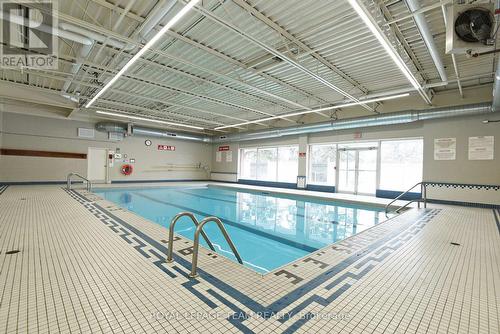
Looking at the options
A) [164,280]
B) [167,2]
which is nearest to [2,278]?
[164,280]

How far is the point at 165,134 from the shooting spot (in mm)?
11875

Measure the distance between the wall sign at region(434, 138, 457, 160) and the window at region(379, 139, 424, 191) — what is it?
570 millimetres

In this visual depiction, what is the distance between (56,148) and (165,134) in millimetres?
4479

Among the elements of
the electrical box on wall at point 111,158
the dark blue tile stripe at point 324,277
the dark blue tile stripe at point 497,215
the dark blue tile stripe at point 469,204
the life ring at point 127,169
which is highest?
the electrical box on wall at point 111,158

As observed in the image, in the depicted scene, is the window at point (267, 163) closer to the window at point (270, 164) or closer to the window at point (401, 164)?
the window at point (270, 164)

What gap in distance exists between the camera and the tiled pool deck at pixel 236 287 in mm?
1432

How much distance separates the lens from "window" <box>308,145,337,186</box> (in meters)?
9.58

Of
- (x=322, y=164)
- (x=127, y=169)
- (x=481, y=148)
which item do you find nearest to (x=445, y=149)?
(x=481, y=148)

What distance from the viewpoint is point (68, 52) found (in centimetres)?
493

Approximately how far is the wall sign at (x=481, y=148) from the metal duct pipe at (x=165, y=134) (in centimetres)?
1146

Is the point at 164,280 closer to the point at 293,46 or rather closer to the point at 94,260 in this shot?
the point at 94,260

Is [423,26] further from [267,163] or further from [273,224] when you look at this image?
[267,163]
